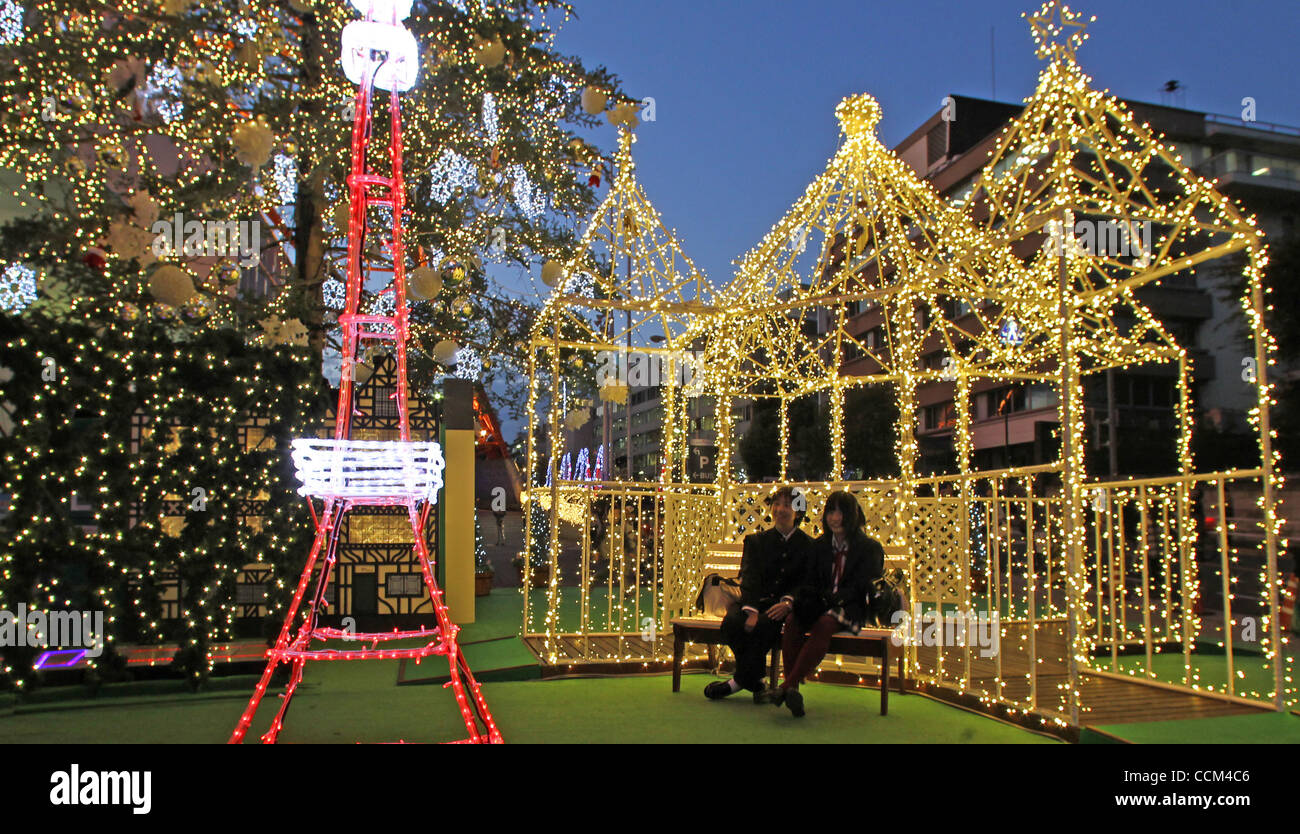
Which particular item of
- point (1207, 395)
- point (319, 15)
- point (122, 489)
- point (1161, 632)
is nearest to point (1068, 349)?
point (1161, 632)

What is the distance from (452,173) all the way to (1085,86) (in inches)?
256

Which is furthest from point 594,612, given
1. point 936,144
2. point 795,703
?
point 936,144

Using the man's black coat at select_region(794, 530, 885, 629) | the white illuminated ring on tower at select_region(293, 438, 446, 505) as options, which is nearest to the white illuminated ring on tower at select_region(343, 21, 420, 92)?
the white illuminated ring on tower at select_region(293, 438, 446, 505)

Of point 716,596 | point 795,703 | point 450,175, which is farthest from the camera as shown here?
point 450,175

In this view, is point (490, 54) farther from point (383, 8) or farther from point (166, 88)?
point (383, 8)

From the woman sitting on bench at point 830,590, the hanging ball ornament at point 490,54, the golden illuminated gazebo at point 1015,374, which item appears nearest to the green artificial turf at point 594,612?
the golden illuminated gazebo at point 1015,374

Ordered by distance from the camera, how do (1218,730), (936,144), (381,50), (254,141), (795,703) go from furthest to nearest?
(936,144) < (254,141) < (795,703) < (1218,730) < (381,50)

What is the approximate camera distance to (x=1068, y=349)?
4.87 m

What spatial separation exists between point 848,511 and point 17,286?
26.0ft

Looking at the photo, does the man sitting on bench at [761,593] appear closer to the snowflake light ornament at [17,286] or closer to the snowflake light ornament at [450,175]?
the snowflake light ornament at [450,175]

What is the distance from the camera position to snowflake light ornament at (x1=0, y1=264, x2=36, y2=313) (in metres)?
7.82

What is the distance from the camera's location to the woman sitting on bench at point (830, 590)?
545 centimetres

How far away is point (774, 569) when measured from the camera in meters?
5.82

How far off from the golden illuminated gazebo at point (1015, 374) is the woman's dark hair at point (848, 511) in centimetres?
69
